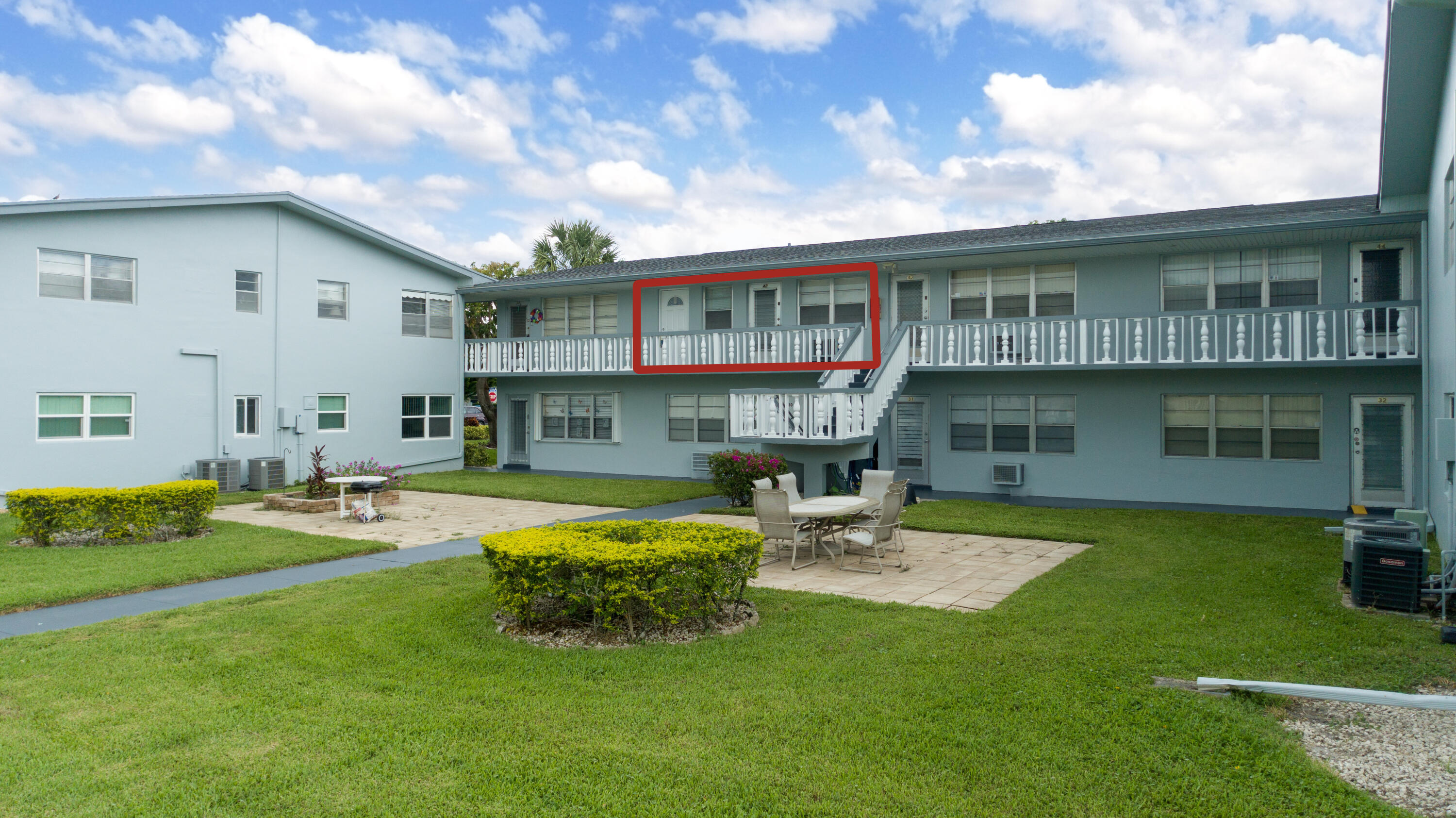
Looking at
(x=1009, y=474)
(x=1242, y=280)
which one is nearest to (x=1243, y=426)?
(x=1242, y=280)

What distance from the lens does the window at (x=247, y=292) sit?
1920 cm

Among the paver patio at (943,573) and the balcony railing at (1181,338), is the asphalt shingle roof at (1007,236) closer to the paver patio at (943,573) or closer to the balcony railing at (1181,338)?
the balcony railing at (1181,338)

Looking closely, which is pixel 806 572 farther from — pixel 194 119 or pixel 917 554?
pixel 194 119

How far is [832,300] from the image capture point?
1947cm

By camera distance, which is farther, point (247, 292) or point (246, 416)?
point (247, 292)

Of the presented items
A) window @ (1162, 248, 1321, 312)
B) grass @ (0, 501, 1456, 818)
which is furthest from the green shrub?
window @ (1162, 248, 1321, 312)

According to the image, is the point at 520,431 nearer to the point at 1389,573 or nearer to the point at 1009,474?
the point at 1009,474

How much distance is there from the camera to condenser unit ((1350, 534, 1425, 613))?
7672 millimetres

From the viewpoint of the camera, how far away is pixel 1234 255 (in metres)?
15.6

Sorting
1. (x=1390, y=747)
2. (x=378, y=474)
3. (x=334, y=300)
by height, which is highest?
(x=334, y=300)

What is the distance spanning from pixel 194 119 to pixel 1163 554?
27186mm

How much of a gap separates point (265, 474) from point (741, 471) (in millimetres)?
10808

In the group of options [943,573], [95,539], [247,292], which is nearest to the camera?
[943,573]

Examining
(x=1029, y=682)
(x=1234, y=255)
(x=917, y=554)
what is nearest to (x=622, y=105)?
(x=1234, y=255)
